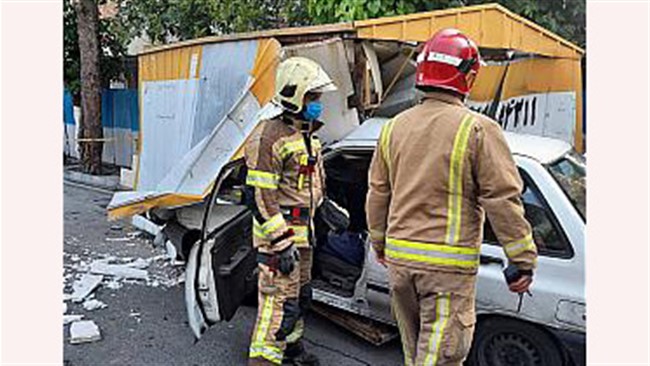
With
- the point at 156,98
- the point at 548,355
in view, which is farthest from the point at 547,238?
the point at 156,98

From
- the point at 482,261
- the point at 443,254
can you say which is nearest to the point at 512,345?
the point at 482,261

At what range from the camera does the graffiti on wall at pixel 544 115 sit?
648cm

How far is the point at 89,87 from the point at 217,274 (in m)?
8.97

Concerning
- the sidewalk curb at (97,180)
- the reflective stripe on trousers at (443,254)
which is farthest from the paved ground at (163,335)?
the sidewalk curb at (97,180)

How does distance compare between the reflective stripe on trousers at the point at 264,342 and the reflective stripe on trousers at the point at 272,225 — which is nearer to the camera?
the reflective stripe on trousers at the point at 272,225

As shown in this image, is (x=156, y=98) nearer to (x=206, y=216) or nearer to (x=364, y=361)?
(x=206, y=216)

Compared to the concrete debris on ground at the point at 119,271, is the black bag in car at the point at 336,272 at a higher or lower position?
higher

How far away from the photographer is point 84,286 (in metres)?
5.67

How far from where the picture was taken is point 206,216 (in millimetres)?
4148

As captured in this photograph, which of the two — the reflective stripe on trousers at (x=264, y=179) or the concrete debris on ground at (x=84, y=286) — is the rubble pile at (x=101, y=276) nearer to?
the concrete debris on ground at (x=84, y=286)

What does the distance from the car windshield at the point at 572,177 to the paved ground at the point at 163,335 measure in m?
1.47

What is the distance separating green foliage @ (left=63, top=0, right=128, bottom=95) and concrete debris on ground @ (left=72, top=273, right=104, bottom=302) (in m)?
8.42

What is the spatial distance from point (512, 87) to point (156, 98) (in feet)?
10.9

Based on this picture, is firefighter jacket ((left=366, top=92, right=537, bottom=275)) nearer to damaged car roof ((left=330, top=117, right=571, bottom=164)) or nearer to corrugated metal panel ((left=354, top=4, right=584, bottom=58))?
damaged car roof ((left=330, top=117, right=571, bottom=164))
